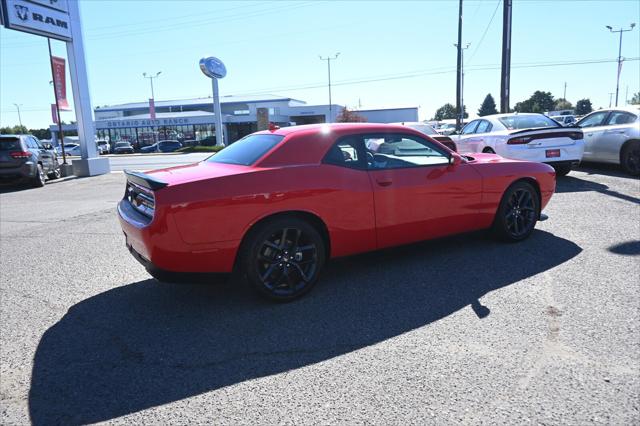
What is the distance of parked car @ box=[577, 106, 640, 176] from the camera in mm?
9812

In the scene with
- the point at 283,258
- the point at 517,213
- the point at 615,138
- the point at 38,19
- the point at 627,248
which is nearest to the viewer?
the point at 283,258

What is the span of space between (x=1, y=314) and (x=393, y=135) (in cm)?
386

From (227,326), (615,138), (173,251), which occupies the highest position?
(615,138)

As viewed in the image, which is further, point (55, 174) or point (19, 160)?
point (55, 174)

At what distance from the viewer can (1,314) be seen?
12.8ft

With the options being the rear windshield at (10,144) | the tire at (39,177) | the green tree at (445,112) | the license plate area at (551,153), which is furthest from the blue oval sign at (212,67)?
the green tree at (445,112)

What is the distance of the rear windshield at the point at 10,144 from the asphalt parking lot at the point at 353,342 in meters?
9.69

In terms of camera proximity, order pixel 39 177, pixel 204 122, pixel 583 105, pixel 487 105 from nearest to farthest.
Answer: pixel 39 177 → pixel 204 122 → pixel 583 105 → pixel 487 105

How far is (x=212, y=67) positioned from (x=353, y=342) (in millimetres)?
38117

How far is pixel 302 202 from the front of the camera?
380 centimetres

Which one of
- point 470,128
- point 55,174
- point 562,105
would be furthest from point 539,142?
point 562,105

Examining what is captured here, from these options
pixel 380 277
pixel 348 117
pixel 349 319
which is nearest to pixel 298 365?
pixel 349 319

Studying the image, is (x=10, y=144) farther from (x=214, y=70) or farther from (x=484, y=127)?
(x=214, y=70)

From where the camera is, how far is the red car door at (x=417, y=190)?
4.27 m
